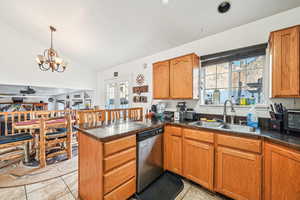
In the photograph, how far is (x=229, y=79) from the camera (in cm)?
211

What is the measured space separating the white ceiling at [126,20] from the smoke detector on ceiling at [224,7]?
0.06 meters

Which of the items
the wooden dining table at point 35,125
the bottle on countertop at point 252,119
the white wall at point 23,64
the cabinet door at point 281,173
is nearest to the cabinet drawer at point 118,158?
the cabinet door at point 281,173

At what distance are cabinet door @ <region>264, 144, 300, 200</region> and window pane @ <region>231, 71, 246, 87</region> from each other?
1134mm

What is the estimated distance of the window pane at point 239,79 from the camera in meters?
1.99

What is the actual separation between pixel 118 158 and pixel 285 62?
210 cm

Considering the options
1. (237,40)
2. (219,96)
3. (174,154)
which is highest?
(237,40)

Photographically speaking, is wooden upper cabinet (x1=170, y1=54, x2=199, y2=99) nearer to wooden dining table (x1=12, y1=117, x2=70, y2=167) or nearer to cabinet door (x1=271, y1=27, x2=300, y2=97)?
cabinet door (x1=271, y1=27, x2=300, y2=97)

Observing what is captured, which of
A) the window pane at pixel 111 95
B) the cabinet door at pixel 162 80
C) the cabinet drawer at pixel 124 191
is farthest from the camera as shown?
the window pane at pixel 111 95

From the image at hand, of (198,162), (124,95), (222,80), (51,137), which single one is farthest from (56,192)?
(222,80)

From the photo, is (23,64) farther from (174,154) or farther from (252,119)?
(252,119)

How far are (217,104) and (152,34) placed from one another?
5.96 feet

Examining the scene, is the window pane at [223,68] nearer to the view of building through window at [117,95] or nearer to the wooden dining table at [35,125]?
the view of building through window at [117,95]

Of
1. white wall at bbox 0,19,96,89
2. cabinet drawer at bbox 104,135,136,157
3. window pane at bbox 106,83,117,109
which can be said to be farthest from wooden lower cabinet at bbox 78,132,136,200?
white wall at bbox 0,19,96,89

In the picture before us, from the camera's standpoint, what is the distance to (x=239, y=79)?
6.64 ft
